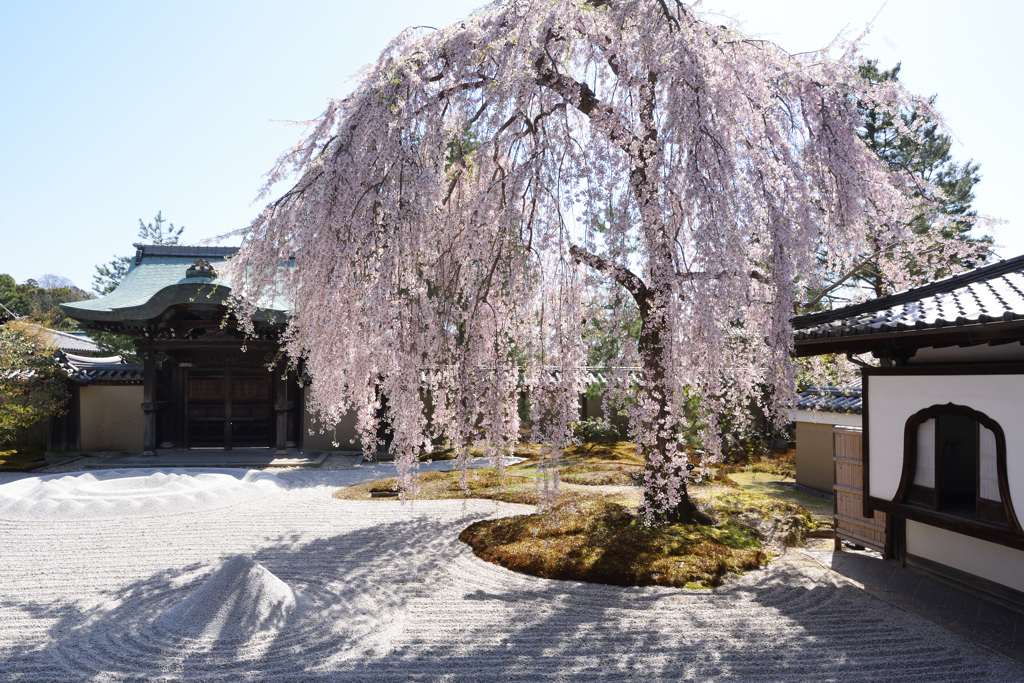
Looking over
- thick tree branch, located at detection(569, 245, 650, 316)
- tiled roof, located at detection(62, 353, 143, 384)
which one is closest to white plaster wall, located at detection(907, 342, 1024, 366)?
thick tree branch, located at detection(569, 245, 650, 316)

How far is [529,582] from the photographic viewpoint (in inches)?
239

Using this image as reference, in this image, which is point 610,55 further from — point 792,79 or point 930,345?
point 930,345

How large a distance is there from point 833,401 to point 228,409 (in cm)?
1455

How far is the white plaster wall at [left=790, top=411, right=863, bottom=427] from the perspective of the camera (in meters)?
11.0

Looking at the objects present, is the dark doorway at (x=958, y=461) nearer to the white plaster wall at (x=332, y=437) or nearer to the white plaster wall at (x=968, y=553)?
the white plaster wall at (x=968, y=553)

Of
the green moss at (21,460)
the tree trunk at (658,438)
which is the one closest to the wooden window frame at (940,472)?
the tree trunk at (658,438)

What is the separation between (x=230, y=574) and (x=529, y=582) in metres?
2.78

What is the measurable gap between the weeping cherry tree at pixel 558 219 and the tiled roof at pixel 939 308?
1.86ft

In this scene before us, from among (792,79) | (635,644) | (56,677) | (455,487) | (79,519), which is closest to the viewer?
(56,677)

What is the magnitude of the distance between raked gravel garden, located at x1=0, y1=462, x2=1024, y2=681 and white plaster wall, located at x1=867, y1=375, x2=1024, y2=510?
1.21m

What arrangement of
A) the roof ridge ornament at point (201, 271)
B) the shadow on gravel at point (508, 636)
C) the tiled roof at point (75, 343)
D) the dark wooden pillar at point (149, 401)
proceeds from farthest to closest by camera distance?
1. the tiled roof at point (75, 343)
2. the dark wooden pillar at point (149, 401)
3. the roof ridge ornament at point (201, 271)
4. the shadow on gravel at point (508, 636)

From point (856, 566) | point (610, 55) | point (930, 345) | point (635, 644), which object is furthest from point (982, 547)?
point (610, 55)

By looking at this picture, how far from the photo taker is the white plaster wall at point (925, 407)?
15.2 feet

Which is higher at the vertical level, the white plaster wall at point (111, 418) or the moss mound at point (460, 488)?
the white plaster wall at point (111, 418)
